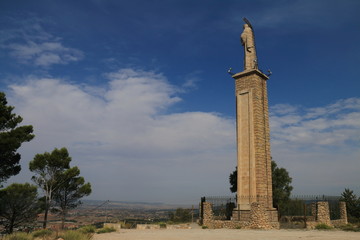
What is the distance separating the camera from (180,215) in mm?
30188

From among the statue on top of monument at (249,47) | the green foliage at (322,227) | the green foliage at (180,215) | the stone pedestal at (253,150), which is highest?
the statue on top of monument at (249,47)

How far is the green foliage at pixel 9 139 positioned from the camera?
63.0ft

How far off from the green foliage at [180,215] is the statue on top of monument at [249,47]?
15.2 m

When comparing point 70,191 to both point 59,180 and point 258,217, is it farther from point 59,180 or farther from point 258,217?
point 258,217

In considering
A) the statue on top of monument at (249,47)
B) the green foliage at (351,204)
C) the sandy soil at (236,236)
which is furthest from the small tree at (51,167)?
the green foliage at (351,204)

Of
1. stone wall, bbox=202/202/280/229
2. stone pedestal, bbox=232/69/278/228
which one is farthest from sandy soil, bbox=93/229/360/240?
stone pedestal, bbox=232/69/278/228

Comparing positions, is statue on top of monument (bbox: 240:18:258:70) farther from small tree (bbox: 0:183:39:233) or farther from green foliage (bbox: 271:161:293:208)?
small tree (bbox: 0:183:39:233)

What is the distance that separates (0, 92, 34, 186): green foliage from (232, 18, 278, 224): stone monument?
15.7m

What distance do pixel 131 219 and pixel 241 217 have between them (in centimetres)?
977

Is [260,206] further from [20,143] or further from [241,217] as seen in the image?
[20,143]

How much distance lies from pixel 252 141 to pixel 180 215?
1340 cm

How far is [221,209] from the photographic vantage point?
2295cm

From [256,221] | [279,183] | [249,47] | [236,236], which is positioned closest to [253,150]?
[256,221]

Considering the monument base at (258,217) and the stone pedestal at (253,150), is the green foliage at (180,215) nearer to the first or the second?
the monument base at (258,217)
